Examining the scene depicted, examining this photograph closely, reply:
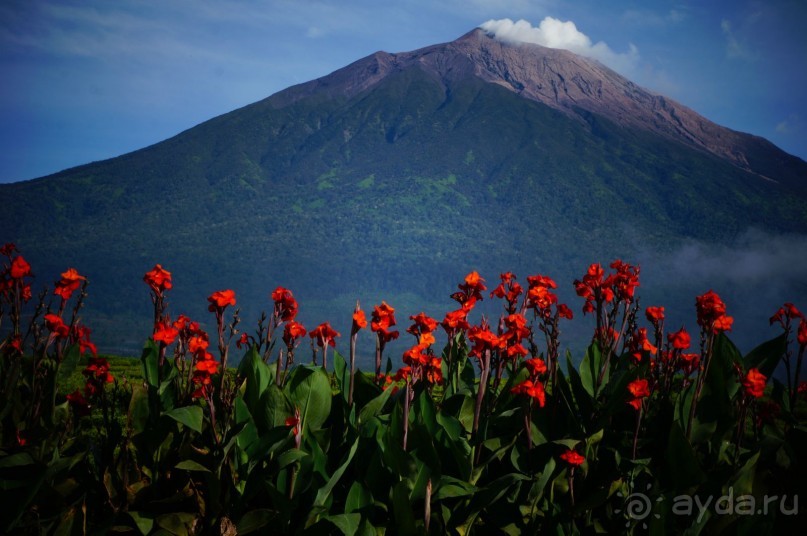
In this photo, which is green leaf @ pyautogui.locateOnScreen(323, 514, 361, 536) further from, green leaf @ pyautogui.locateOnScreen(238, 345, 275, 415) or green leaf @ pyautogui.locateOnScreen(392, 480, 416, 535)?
green leaf @ pyautogui.locateOnScreen(238, 345, 275, 415)

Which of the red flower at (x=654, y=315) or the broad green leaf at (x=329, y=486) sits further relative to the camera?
the red flower at (x=654, y=315)

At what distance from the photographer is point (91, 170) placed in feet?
403

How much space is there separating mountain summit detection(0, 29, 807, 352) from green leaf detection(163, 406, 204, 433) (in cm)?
6127

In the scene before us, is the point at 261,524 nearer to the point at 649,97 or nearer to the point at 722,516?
the point at 722,516

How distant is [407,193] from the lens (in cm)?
10925

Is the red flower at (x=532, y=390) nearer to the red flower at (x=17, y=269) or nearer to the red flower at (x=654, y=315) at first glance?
the red flower at (x=654, y=315)

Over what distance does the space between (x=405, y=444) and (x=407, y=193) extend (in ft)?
352

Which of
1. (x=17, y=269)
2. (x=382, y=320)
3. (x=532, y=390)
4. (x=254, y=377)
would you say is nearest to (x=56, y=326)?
(x=17, y=269)

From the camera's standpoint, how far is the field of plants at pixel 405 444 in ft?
8.75

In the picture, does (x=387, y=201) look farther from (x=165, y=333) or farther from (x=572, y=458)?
(x=572, y=458)

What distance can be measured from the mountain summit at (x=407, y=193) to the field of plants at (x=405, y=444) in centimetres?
6077

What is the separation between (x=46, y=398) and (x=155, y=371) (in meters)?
0.54

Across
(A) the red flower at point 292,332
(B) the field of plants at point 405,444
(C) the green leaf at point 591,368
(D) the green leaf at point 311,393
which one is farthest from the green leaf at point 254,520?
(C) the green leaf at point 591,368

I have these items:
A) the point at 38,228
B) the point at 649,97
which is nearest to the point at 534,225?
the point at 649,97
